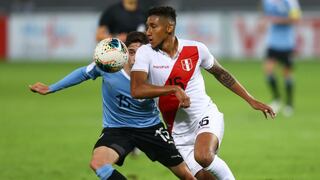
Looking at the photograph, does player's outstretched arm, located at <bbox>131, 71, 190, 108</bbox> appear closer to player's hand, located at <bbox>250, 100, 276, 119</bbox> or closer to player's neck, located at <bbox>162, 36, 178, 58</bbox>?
player's neck, located at <bbox>162, 36, 178, 58</bbox>

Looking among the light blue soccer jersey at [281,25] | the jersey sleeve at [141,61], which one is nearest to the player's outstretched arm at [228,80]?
the jersey sleeve at [141,61]

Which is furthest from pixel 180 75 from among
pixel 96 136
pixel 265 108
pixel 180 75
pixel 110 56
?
pixel 96 136

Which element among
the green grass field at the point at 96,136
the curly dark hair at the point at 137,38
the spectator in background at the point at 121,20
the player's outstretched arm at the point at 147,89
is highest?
the curly dark hair at the point at 137,38

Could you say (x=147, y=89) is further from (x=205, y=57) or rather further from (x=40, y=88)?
(x=40, y=88)

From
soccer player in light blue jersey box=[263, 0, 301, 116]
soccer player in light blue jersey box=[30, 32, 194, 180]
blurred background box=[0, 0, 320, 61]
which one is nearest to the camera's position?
soccer player in light blue jersey box=[30, 32, 194, 180]

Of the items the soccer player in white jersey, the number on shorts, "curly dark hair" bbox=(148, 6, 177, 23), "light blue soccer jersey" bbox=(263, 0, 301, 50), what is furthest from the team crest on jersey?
"light blue soccer jersey" bbox=(263, 0, 301, 50)

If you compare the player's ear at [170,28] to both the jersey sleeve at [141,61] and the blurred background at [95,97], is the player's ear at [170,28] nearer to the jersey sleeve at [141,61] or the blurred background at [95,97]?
the jersey sleeve at [141,61]

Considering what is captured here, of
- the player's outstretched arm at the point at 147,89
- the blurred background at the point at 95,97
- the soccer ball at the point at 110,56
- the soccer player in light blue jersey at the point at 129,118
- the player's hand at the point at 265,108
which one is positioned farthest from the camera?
the blurred background at the point at 95,97

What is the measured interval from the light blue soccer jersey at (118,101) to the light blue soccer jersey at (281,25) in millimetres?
10579

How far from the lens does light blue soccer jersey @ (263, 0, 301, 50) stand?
18.8m

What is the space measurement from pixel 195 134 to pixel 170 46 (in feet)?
3.10

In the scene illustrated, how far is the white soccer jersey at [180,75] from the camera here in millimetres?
8281

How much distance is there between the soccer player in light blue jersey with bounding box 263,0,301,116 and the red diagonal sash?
33.6 ft

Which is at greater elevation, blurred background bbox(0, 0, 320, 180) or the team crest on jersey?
the team crest on jersey
